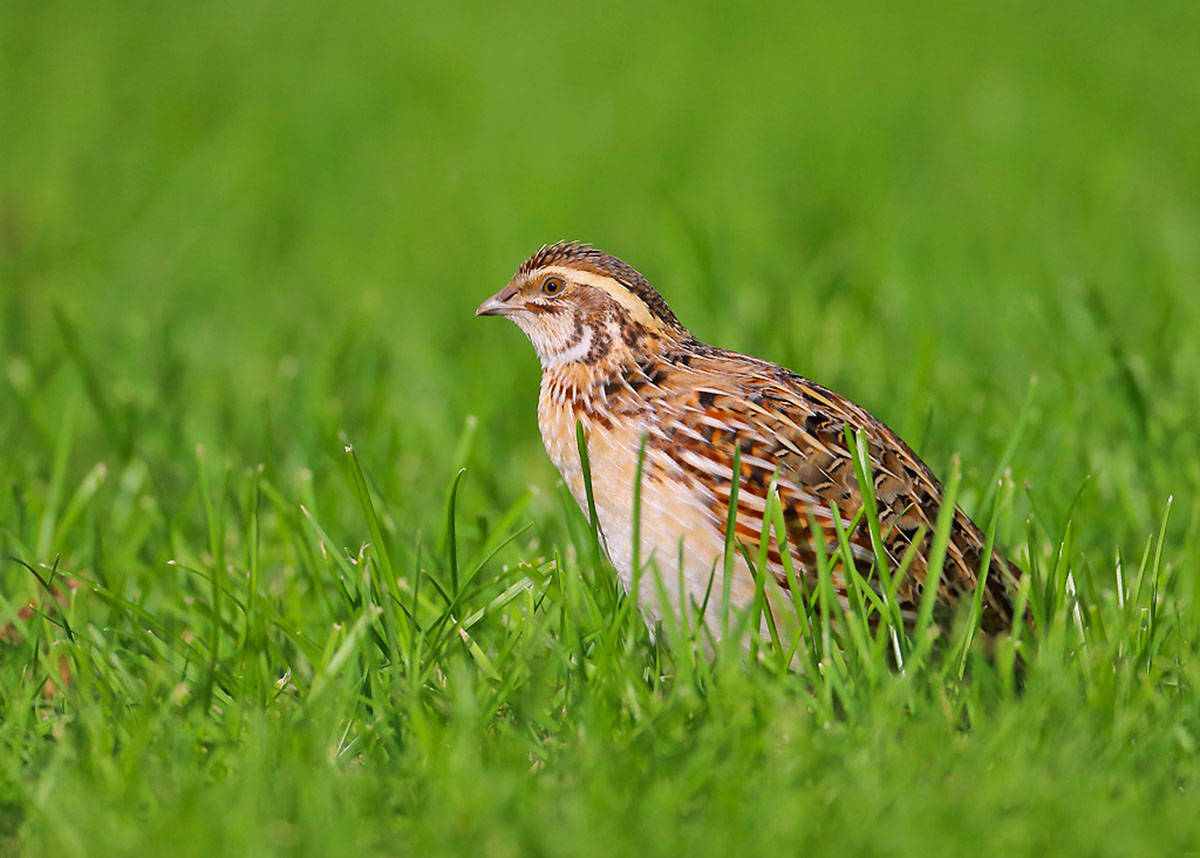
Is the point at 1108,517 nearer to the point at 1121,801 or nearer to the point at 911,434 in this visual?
the point at 911,434

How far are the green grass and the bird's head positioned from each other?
2.01ft

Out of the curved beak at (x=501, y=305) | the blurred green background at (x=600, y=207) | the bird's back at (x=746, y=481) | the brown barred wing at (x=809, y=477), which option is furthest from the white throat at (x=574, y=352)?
the blurred green background at (x=600, y=207)

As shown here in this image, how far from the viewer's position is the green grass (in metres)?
3.88

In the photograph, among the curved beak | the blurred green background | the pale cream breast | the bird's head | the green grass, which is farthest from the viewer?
the blurred green background

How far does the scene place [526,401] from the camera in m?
7.87

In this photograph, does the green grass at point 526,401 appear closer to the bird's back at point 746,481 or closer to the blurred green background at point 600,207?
the blurred green background at point 600,207

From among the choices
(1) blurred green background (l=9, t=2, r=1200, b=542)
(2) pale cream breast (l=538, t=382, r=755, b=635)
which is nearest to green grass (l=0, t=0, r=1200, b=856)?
(1) blurred green background (l=9, t=2, r=1200, b=542)

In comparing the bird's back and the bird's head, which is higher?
the bird's head

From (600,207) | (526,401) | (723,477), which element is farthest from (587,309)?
(600,207)

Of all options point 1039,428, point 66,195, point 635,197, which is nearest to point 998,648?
point 1039,428

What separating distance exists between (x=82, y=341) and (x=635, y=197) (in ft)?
13.6

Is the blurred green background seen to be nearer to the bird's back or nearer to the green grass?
the green grass

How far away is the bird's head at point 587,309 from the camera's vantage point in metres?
5.02

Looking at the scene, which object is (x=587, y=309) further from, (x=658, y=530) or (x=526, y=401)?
(x=526, y=401)
